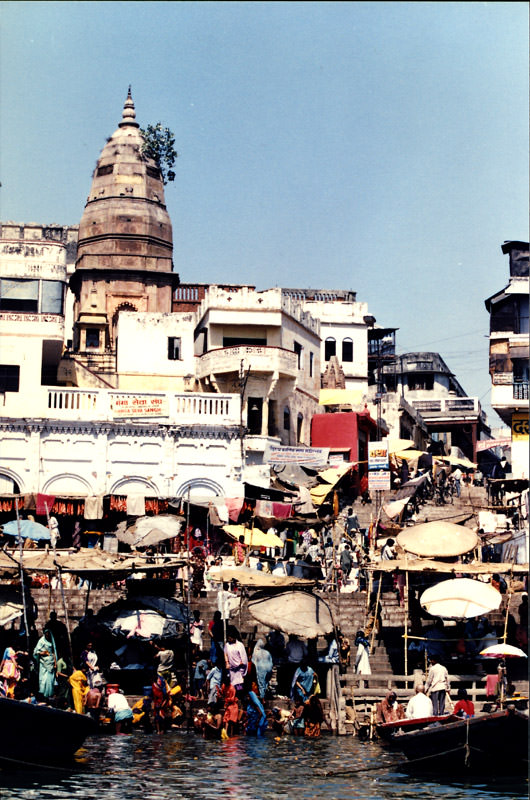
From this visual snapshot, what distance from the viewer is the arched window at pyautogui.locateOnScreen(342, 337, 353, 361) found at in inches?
2066

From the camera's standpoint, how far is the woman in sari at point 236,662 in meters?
21.1

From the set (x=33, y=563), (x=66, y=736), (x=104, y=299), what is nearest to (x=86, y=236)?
(x=104, y=299)

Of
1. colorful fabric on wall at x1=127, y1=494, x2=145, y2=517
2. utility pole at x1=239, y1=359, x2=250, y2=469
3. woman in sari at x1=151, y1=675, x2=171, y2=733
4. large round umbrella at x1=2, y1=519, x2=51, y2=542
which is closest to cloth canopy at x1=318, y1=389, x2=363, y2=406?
utility pole at x1=239, y1=359, x2=250, y2=469

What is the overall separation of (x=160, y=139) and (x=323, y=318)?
9.87 meters

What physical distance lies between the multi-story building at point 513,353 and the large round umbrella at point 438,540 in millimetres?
16041

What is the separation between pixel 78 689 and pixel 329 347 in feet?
109

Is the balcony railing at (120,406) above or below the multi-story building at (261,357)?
below

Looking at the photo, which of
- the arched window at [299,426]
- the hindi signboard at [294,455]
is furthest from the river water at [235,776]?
the arched window at [299,426]

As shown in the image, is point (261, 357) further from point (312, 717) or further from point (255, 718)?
point (312, 717)

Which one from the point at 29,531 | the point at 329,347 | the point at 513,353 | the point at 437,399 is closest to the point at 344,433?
the point at 513,353

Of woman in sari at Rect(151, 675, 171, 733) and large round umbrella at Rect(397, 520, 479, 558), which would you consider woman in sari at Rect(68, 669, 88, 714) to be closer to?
woman in sari at Rect(151, 675, 171, 733)

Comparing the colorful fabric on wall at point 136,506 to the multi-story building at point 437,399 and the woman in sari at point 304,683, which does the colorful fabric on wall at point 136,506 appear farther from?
the multi-story building at point 437,399

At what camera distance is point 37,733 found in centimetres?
1762

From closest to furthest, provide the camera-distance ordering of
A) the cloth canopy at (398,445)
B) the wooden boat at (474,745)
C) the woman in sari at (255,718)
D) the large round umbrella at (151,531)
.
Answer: the wooden boat at (474,745) → the woman in sari at (255,718) → the large round umbrella at (151,531) → the cloth canopy at (398,445)
